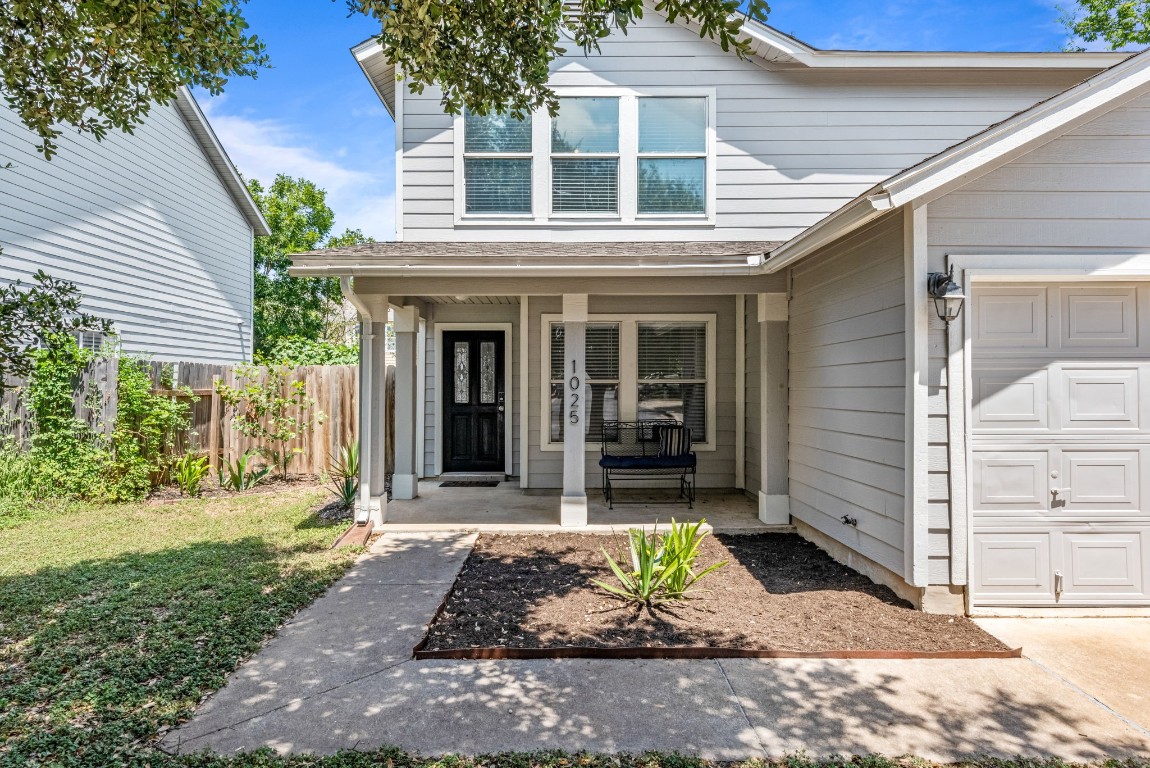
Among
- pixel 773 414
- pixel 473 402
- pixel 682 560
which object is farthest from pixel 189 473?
pixel 773 414

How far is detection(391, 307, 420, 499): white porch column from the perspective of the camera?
695cm

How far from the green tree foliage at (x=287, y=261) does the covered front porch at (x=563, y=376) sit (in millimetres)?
15067

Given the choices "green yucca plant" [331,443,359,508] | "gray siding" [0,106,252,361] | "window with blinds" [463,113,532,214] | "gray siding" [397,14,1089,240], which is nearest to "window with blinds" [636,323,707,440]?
"gray siding" [397,14,1089,240]

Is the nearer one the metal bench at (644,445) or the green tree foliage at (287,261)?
the metal bench at (644,445)

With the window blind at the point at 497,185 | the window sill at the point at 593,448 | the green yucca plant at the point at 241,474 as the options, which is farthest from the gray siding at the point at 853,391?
the green yucca plant at the point at 241,474

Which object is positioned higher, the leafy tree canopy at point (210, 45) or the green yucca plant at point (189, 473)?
the leafy tree canopy at point (210, 45)

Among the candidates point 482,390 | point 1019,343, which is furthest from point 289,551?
point 1019,343

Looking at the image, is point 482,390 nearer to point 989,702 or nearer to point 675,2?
point 675,2

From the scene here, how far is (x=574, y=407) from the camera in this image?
19.1 feet

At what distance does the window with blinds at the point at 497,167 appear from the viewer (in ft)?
23.2

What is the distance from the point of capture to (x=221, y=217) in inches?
513

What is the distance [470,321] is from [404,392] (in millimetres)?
1818

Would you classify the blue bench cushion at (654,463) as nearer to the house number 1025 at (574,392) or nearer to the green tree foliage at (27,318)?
the house number 1025 at (574,392)

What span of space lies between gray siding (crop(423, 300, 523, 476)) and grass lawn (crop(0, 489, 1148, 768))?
87.9 inches
